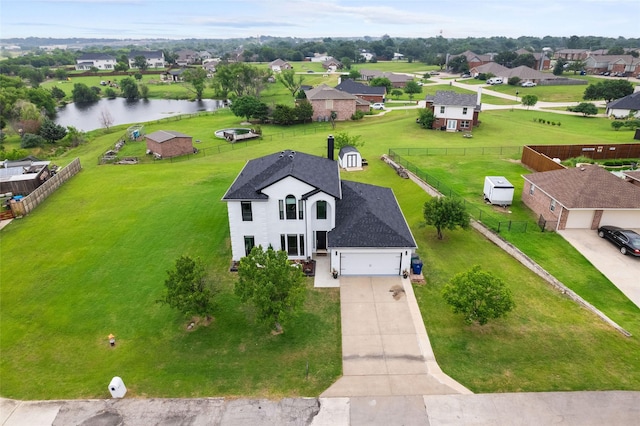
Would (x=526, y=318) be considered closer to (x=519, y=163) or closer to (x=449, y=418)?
(x=449, y=418)

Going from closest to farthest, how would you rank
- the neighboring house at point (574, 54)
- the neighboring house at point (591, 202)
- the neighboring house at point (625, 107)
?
the neighboring house at point (591, 202) → the neighboring house at point (625, 107) → the neighboring house at point (574, 54)

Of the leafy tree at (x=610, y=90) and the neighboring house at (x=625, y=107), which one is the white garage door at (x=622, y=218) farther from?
the leafy tree at (x=610, y=90)


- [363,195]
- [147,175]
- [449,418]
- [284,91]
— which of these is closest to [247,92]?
[284,91]

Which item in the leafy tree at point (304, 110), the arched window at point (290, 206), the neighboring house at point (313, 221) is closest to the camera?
the neighboring house at point (313, 221)

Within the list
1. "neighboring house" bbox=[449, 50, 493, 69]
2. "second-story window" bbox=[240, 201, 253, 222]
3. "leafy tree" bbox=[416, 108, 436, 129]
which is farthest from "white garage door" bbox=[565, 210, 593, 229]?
"neighboring house" bbox=[449, 50, 493, 69]

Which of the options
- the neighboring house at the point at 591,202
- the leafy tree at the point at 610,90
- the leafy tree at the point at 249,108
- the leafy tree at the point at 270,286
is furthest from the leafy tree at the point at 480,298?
the leafy tree at the point at 610,90

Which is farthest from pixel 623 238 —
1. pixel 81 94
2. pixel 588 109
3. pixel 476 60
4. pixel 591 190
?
pixel 476 60

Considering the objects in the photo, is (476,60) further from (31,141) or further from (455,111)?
(31,141)
